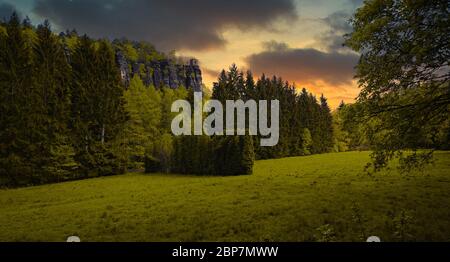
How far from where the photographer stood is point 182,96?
56938mm

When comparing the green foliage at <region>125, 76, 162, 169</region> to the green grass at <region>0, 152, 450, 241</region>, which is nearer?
the green grass at <region>0, 152, 450, 241</region>

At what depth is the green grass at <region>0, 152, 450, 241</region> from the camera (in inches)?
417

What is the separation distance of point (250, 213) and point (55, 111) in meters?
28.4

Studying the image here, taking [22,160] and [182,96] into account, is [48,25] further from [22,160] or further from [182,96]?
[182,96]

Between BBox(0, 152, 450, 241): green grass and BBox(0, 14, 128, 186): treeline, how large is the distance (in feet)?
29.8

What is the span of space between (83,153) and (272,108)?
41.5 m

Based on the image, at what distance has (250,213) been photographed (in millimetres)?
13828

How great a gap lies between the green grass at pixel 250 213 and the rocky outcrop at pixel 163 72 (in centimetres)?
10208

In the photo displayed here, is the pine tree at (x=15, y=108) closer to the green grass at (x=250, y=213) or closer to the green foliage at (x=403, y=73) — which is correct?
the green grass at (x=250, y=213)

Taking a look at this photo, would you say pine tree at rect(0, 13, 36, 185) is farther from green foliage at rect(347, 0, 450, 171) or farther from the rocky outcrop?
the rocky outcrop

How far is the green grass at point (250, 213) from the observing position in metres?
10.6

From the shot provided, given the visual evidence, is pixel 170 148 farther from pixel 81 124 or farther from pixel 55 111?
pixel 55 111

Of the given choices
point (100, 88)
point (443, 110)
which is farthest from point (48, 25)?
point (443, 110)

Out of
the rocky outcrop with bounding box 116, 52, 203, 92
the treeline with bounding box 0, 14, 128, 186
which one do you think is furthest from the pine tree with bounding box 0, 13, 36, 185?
the rocky outcrop with bounding box 116, 52, 203, 92
